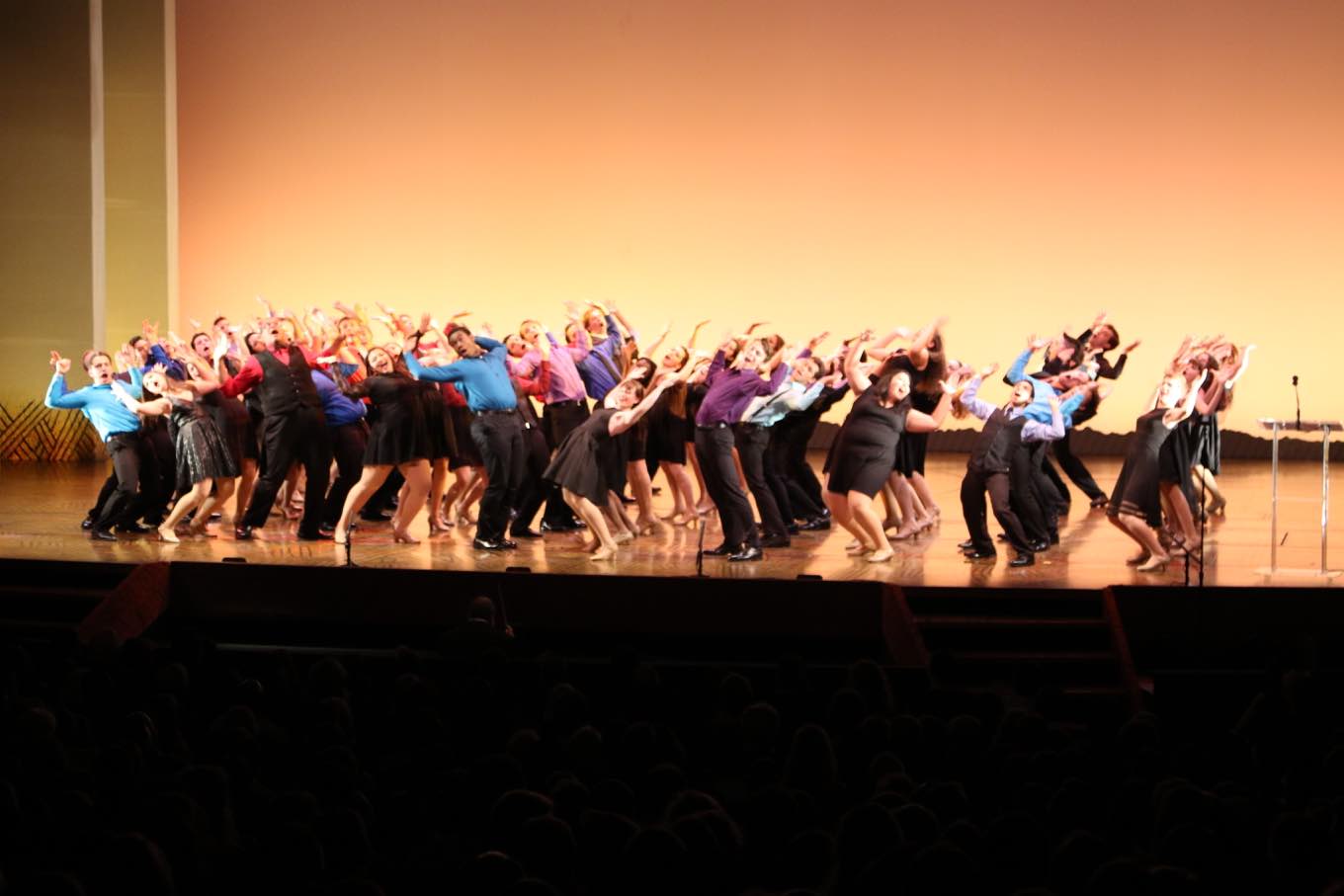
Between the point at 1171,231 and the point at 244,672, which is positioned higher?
the point at 1171,231

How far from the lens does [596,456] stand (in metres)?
8.84

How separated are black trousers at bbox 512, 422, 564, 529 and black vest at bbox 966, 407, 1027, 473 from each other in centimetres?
265

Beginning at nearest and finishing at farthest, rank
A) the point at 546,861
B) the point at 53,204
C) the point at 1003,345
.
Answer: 1. the point at 546,861
2. the point at 53,204
3. the point at 1003,345

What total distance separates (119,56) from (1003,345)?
9.99m

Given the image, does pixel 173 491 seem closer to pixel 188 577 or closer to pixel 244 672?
pixel 188 577

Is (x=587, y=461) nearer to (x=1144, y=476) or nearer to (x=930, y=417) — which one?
(x=930, y=417)

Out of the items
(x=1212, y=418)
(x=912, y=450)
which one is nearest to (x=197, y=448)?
(x=912, y=450)

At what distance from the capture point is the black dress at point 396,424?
358 inches

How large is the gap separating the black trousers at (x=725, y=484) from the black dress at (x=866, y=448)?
1.75ft

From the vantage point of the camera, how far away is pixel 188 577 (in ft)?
27.5

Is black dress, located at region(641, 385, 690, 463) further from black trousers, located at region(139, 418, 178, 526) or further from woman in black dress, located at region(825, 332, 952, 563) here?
black trousers, located at region(139, 418, 178, 526)

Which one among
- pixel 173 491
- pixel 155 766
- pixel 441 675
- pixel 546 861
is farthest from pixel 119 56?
pixel 546 861

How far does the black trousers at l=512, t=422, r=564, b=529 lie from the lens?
31.4 feet

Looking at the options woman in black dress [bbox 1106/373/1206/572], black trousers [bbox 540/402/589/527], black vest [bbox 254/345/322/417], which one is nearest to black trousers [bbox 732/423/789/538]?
black trousers [bbox 540/402/589/527]
